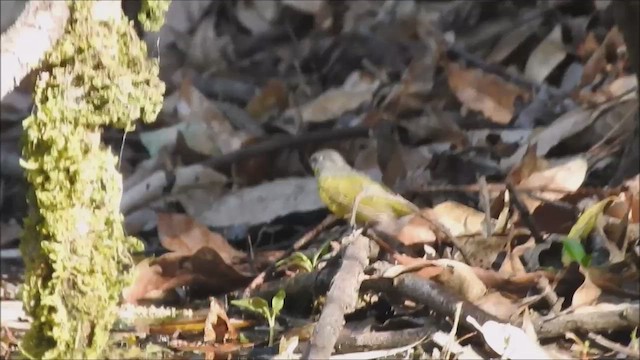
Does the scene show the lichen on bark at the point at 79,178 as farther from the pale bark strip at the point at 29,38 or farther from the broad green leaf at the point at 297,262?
the broad green leaf at the point at 297,262

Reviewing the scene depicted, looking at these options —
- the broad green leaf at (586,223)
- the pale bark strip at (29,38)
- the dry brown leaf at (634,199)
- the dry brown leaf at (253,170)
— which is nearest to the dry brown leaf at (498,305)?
the broad green leaf at (586,223)

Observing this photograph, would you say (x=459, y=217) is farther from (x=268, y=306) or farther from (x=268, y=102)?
(x=268, y=102)

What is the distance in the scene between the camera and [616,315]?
4.04ft

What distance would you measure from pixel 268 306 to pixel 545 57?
58.7 inches

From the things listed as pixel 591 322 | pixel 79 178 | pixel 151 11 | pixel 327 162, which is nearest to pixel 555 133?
pixel 327 162

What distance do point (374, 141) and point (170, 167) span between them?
1.69 ft

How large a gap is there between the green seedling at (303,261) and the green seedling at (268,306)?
0.35ft

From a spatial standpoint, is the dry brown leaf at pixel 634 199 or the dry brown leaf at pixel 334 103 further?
the dry brown leaf at pixel 334 103

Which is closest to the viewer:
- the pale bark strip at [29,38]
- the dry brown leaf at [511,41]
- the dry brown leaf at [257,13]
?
the pale bark strip at [29,38]

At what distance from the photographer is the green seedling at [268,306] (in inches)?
52.7

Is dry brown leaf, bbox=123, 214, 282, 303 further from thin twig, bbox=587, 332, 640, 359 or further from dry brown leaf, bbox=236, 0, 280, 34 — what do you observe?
dry brown leaf, bbox=236, 0, 280, 34

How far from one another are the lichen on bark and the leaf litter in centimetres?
23

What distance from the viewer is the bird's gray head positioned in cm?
193

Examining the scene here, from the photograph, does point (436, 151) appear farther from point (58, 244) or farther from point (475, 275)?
point (58, 244)
